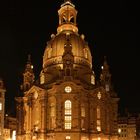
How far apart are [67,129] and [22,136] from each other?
49.9 ft

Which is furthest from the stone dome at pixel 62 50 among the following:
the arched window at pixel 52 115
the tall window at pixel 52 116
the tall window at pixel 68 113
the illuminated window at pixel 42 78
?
the tall window at pixel 68 113

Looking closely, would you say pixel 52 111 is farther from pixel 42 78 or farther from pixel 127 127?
pixel 127 127

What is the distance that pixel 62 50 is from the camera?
10869cm

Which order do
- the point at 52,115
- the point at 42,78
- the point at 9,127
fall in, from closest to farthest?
the point at 52,115
the point at 42,78
the point at 9,127

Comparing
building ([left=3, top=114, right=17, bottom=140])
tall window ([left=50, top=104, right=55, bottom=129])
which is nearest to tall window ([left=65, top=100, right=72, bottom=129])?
tall window ([left=50, top=104, right=55, bottom=129])

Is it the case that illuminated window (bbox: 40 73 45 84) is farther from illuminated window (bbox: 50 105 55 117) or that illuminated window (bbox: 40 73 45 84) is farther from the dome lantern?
the dome lantern

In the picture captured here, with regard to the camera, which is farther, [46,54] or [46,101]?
[46,54]

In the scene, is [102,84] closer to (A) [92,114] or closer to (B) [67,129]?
(A) [92,114]

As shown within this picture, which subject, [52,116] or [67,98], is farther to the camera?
[52,116]

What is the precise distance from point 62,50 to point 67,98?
16272 millimetres

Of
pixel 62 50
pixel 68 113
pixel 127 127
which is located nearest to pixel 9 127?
pixel 62 50

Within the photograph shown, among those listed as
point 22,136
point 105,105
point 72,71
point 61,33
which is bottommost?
point 22,136

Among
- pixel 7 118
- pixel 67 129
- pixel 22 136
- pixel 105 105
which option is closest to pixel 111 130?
pixel 105 105

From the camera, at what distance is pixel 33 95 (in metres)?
105
